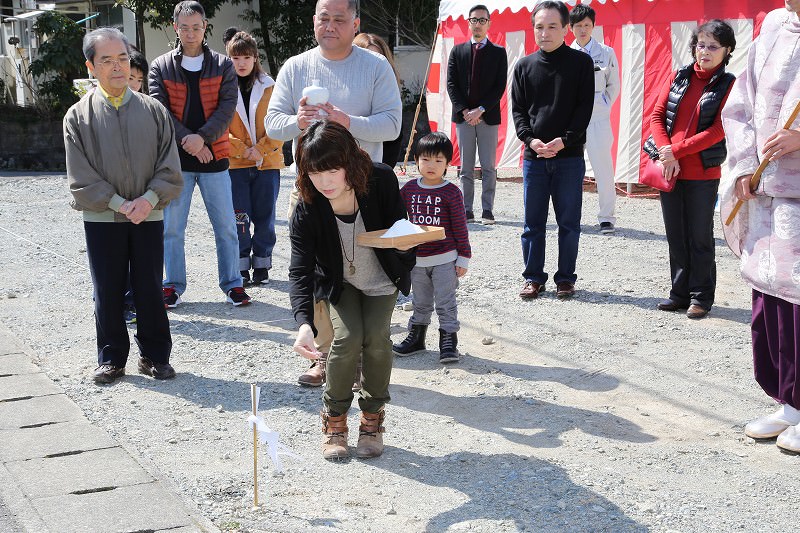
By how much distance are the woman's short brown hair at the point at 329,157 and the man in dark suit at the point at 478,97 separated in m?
6.29

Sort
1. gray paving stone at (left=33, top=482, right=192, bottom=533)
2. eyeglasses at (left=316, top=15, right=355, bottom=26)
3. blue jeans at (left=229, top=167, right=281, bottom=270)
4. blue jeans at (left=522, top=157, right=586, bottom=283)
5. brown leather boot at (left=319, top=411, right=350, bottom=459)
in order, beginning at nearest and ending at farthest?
gray paving stone at (left=33, top=482, right=192, bottom=533)
brown leather boot at (left=319, top=411, right=350, bottom=459)
eyeglasses at (left=316, top=15, right=355, bottom=26)
blue jeans at (left=522, top=157, right=586, bottom=283)
blue jeans at (left=229, top=167, right=281, bottom=270)

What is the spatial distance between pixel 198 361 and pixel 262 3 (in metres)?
16.3

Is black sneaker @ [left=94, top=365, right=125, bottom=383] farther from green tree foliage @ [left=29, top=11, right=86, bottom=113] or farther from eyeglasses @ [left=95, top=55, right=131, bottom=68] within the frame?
green tree foliage @ [left=29, top=11, right=86, bottom=113]

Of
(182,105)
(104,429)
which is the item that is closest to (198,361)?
(104,429)

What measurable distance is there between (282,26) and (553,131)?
15249 millimetres

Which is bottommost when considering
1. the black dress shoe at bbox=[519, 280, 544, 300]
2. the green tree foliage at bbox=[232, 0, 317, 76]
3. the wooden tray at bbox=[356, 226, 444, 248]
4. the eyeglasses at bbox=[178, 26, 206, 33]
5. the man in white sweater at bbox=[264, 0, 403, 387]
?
the black dress shoe at bbox=[519, 280, 544, 300]

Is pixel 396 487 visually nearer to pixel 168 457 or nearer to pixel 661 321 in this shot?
pixel 168 457

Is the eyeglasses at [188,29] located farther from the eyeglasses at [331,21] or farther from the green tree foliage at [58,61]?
the green tree foliage at [58,61]

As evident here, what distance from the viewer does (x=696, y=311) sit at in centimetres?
658

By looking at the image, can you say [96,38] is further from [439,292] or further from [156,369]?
[439,292]

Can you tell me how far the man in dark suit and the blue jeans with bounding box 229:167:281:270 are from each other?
9.96 ft

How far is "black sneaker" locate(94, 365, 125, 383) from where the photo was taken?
17.7 feet

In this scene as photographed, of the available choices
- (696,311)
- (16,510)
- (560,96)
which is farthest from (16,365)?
(696,311)

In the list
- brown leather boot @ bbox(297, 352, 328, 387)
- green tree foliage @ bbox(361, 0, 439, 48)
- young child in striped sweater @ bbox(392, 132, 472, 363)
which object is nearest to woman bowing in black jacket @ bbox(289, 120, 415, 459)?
brown leather boot @ bbox(297, 352, 328, 387)
